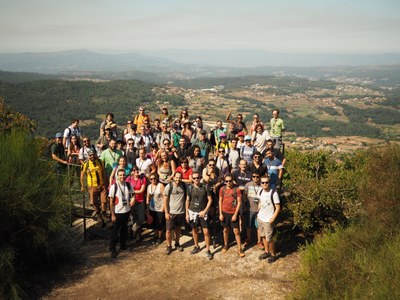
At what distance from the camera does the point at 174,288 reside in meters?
6.19

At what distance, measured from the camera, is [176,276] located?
655cm

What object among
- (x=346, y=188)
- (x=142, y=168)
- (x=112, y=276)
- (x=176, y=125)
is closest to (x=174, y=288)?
(x=112, y=276)

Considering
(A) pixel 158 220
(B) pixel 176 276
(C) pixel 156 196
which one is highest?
(C) pixel 156 196

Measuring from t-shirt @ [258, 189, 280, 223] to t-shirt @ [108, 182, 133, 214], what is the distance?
2.84 meters

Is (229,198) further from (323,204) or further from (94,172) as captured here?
(94,172)

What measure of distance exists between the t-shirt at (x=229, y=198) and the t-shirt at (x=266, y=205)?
0.48 metres

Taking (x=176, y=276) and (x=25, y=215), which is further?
(x=176, y=276)

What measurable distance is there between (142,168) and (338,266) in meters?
4.75

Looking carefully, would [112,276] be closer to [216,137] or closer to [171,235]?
[171,235]

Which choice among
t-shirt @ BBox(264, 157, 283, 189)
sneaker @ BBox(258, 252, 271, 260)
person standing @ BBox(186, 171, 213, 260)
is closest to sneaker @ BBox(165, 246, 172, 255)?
person standing @ BBox(186, 171, 213, 260)

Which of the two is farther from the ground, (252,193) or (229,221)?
(252,193)

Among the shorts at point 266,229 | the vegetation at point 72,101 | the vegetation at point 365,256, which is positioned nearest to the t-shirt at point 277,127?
Result: the vegetation at point 365,256

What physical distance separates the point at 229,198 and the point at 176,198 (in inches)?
45.0

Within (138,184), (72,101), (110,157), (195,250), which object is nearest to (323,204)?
(195,250)
